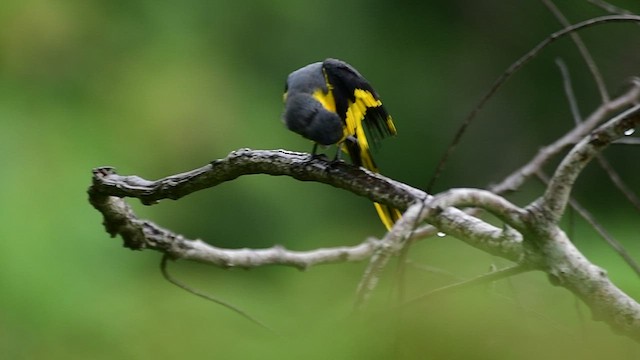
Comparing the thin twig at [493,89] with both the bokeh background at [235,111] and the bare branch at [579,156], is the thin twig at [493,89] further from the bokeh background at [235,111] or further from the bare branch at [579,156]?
the bokeh background at [235,111]

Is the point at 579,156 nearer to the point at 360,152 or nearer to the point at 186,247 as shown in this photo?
the point at 360,152

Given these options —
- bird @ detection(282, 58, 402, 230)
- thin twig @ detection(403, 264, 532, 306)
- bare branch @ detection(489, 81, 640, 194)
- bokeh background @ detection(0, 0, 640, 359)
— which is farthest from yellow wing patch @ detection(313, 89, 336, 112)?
bare branch @ detection(489, 81, 640, 194)

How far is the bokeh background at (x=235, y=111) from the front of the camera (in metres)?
0.94

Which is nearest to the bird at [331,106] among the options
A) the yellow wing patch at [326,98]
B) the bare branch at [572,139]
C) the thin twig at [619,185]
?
the yellow wing patch at [326,98]

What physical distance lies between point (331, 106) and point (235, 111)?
0.72 metres

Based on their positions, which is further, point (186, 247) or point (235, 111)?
point (235, 111)

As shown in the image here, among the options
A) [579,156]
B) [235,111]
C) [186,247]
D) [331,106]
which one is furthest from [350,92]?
[235,111]

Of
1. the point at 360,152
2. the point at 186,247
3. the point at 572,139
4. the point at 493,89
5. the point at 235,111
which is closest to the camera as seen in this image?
the point at 493,89

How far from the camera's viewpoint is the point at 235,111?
1.16 meters

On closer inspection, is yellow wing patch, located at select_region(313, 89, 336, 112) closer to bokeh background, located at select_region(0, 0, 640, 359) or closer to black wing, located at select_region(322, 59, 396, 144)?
black wing, located at select_region(322, 59, 396, 144)

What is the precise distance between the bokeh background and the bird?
26cm

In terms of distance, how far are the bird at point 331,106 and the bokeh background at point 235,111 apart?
0.26 m

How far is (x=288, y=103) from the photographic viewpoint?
1.48 ft

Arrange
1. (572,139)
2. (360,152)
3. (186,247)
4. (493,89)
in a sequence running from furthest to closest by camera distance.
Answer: (572,139), (186,247), (360,152), (493,89)
